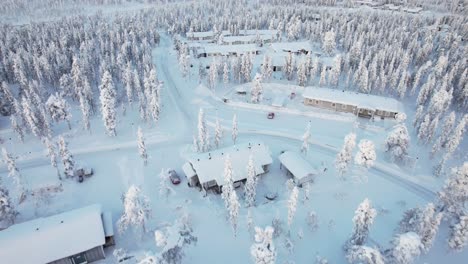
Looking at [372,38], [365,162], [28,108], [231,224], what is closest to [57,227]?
[231,224]

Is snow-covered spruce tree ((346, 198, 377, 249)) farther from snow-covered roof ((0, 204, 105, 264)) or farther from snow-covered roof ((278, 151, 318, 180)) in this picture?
snow-covered roof ((0, 204, 105, 264))

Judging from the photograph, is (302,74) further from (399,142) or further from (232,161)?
(232,161)

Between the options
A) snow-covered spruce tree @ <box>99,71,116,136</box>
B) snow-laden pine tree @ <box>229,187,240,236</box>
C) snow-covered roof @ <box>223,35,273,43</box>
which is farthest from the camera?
snow-covered roof @ <box>223,35,273,43</box>

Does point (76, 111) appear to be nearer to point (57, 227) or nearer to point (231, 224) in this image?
point (57, 227)

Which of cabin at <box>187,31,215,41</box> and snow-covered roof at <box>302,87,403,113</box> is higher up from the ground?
cabin at <box>187,31,215,41</box>

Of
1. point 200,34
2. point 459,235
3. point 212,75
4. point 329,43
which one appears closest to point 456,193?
point 459,235

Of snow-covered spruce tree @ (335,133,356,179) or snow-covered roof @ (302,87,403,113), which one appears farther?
snow-covered roof @ (302,87,403,113)

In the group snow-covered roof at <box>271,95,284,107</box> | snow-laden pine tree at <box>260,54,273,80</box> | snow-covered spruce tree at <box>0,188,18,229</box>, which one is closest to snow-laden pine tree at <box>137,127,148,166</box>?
snow-covered spruce tree at <box>0,188,18,229</box>
